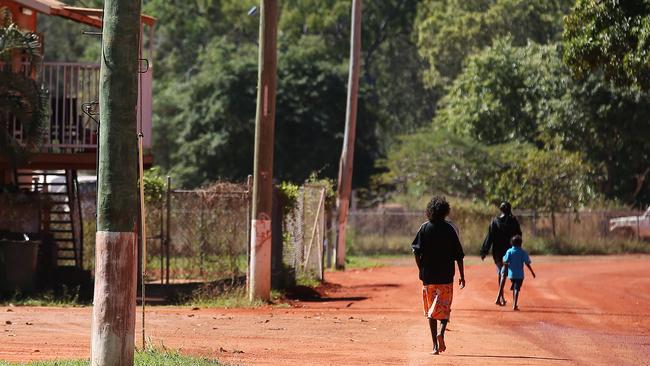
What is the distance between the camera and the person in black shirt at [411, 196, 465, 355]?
44.2 ft

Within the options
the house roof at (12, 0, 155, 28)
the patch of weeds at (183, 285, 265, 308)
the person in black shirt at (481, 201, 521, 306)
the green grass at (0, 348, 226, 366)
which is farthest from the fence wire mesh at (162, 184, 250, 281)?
the green grass at (0, 348, 226, 366)

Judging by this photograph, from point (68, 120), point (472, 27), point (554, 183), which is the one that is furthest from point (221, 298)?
A: point (472, 27)

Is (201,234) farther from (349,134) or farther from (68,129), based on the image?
(349,134)

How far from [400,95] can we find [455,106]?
2059cm

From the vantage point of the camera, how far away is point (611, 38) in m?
19.9

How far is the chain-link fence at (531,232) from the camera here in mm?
42062

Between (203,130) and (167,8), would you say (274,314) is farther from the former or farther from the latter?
(167,8)

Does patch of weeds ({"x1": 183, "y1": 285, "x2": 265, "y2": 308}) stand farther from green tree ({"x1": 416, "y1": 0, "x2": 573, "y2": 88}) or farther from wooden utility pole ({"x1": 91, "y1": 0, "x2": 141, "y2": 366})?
green tree ({"x1": 416, "y1": 0, "x2": 573, "y2": 88})

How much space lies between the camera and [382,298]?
73.2 feet

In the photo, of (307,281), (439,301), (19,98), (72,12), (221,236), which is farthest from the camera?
(307,281)

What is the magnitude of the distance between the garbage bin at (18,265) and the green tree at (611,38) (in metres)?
10.1

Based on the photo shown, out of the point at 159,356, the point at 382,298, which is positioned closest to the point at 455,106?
the point at 382,298

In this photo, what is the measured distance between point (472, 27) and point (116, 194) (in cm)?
5146

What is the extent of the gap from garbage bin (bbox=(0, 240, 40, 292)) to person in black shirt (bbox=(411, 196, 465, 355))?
32.1 ft
